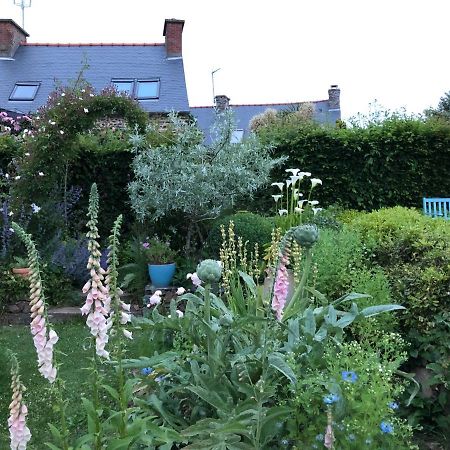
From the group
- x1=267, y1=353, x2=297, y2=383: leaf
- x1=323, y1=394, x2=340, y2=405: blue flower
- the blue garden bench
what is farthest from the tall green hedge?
x1=323, y1=394, x2=340, y2=405: blue flower

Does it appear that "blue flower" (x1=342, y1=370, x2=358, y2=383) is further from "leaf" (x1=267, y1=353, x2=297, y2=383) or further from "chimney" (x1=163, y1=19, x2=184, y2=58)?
"chimney" (x1=163, y1=19, x2=184, y2=58)

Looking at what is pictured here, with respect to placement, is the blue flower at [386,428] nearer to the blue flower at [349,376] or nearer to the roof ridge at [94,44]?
the blue flower at [349,376]

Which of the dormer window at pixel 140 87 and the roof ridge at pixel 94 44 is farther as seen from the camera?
the roof ridge at pixel 94 44

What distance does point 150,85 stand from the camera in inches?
627

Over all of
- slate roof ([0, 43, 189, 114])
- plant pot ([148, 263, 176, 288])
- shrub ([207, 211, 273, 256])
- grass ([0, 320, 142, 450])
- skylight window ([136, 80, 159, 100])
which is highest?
slate roof ([0, 43, 189, 114])

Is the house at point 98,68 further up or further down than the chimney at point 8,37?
further down

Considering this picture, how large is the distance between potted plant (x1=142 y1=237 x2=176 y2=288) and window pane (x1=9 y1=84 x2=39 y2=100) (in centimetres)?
1101

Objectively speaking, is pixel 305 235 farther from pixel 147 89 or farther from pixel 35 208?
pixel 147 89

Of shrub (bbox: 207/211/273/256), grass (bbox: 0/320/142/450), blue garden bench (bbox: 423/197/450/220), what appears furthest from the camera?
blue garden bench (bbox: 423/197/450/220)

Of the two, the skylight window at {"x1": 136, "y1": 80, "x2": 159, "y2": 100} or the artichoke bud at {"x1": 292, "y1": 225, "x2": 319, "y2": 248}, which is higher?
the skylight window at {"x1": 136, "y1": 80, "x2": 159, "y2": 100}

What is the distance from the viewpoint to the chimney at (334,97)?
23.2 m

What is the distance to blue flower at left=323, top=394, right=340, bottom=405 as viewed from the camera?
5.50 ft

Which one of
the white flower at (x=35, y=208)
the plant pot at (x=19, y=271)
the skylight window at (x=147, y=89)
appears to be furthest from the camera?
the skylight window at (x=147, y=89)

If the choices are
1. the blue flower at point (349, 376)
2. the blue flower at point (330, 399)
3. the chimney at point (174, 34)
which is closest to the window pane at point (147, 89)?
the chimney at point (174, 34)
